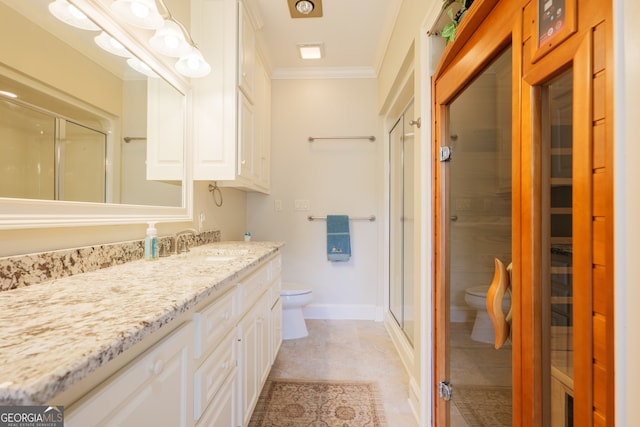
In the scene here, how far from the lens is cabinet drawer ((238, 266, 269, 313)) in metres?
1.22

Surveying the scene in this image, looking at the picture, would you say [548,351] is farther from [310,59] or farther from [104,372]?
[310,59]

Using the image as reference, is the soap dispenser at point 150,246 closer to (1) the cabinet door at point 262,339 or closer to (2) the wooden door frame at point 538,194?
(1) the cabinet door at point 262,339

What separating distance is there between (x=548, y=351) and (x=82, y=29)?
1843mm

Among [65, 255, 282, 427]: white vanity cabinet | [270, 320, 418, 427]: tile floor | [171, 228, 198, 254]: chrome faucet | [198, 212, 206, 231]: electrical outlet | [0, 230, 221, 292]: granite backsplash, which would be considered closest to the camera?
[65, 255, 282, 427]: white vanity cabinet

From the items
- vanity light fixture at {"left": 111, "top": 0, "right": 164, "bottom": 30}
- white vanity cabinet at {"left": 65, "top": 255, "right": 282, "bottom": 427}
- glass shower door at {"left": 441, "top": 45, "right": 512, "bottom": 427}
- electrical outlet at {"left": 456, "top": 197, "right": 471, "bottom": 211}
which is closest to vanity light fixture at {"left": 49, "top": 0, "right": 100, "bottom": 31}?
vanity light fixture at {"left": 111, "top": 0, "right": 164, "bottom": 30}

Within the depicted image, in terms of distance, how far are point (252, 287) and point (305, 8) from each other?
1972 millimetres

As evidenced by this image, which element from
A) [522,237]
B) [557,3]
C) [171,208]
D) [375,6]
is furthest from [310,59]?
[522,237]

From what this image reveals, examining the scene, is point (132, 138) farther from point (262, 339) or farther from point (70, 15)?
point (262, 339)

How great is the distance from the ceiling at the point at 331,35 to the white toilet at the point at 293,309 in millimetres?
2095

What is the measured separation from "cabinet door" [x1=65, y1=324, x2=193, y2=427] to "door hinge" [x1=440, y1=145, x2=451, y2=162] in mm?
1232

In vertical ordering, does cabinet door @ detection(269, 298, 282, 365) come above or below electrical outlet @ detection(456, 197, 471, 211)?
below

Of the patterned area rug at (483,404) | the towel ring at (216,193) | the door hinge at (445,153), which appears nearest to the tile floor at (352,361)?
the patterned area rug at (483,404)

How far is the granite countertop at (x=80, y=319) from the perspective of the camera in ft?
1.20

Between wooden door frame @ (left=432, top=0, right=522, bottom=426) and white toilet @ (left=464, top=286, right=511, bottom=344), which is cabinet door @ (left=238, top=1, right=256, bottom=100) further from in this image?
white toilet @ (left=464, top=286, right=511, bottom=344)
